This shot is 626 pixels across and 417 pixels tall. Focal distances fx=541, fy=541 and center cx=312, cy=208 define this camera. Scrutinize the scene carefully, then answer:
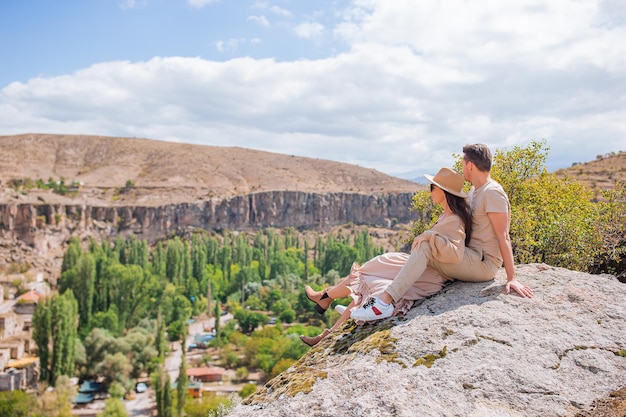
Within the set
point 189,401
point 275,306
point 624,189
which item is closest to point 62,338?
point 189,401

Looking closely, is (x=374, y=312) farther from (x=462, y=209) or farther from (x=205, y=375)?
(x=205, y=375)

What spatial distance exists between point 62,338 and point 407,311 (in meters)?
34.2

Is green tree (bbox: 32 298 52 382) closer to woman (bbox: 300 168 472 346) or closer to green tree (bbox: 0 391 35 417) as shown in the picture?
green tree (bbox: 0 391 35 417)

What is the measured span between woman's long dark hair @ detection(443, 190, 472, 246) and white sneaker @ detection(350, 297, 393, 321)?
1034 mm

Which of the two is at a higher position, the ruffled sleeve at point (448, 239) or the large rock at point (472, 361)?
the ruffled sleeve at point (448, 239)

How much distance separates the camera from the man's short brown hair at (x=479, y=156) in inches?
198

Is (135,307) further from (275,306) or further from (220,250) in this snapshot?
(220,250)

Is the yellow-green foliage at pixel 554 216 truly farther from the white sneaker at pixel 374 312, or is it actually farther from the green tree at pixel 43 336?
the green tree at pixel 43 336

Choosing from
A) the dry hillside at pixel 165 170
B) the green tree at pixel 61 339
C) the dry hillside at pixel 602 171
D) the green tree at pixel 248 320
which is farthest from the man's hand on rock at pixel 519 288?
the dry hillside at pixel 165 170

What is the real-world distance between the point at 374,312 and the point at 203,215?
103 metres

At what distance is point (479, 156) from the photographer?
5039 millimetres

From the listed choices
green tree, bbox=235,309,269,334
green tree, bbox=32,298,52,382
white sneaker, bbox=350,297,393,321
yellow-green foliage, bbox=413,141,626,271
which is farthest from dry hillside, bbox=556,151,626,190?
green tree, bbox=32,298,52,382

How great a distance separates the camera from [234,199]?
109 m

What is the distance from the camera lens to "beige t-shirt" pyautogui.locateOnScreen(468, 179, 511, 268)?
4.85m
